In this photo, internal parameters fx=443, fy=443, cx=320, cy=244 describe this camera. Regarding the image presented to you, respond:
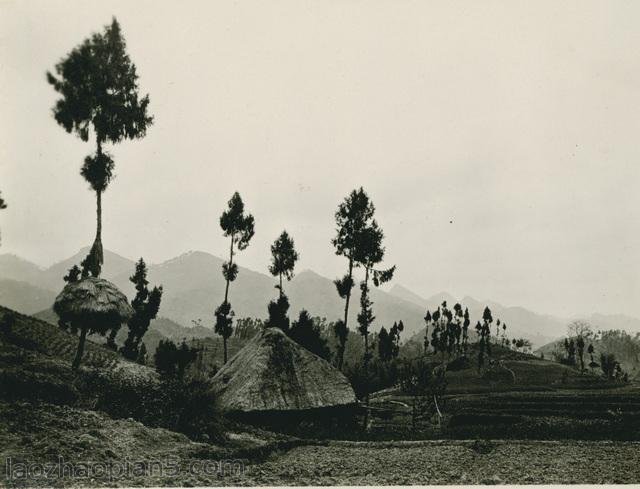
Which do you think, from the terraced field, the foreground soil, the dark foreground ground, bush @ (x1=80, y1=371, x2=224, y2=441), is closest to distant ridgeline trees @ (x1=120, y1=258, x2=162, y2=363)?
the terraced field

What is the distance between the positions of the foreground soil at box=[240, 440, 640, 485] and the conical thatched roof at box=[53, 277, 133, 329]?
329 inches

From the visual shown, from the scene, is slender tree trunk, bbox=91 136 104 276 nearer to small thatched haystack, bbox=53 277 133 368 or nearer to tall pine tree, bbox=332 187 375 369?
small thatched haystack, bbox=53 277 133 368

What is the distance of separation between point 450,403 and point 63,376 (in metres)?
28.5

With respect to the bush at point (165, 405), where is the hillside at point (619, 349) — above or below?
above

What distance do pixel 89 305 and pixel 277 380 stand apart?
25.5 ft

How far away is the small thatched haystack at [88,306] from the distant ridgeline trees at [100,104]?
1376 mm

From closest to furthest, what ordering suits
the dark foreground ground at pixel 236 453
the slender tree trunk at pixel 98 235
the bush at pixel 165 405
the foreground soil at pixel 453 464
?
the dark foreground ground at pixel 236 453, the foreground soil at pixel 453 464, the bush at pixel 165 405, the slender tree trunk at pixel 98 235

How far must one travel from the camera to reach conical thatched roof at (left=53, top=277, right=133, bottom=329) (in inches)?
619

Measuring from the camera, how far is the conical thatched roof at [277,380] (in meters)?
17.5

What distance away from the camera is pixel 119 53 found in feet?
60.1

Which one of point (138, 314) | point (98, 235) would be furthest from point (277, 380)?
point (138, 314)

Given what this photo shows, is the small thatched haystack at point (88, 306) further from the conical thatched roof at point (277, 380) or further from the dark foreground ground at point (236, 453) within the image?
the conical thatched roof at point (277, 380)

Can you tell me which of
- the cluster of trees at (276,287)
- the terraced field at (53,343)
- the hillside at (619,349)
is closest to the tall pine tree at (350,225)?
the cluster of trees at (276,287)

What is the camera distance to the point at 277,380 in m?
18.4
